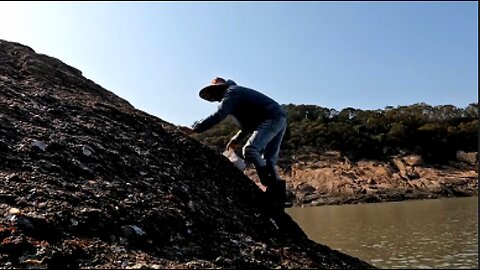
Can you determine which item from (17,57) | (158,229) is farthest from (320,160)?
(158,229)

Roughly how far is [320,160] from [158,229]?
4517 centimetres

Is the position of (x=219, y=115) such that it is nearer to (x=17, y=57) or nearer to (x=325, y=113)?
(x=17, y=57)

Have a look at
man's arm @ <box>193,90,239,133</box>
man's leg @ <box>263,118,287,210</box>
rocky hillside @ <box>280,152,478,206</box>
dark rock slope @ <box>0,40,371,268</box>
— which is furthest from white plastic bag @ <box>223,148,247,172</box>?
rocky hillside @ <box>280,152,478,206</box>

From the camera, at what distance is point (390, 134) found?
4872 centimetres

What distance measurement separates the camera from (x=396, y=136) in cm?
4834

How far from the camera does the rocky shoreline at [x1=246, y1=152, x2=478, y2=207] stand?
3909 centimetres

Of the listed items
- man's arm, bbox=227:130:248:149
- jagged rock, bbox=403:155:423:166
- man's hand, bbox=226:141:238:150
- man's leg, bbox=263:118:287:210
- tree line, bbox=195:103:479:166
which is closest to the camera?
man's leg, bbox=263:118:287:210

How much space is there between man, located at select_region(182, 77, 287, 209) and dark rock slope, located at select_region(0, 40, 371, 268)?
0.88 ft

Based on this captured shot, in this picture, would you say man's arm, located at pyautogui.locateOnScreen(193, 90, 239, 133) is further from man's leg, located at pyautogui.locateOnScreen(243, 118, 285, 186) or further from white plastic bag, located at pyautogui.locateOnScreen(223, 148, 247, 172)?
white plastic bag, located at pyautogui.locateOnScreen(223, 148, 247, 172)

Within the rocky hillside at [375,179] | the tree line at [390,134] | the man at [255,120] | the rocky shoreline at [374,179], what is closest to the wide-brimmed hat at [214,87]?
the man at [255,120]

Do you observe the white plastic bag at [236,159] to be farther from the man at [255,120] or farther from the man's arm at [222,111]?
the man's arm at [222,111]

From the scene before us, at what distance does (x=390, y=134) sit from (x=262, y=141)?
4618 centimetres

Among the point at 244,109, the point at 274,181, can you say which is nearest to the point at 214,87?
the point at 244,109

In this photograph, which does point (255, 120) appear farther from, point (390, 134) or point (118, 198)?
point (390, 134)
